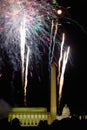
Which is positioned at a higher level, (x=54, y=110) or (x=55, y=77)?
(x=55, y=77)

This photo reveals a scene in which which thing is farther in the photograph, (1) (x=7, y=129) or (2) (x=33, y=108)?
(2) (x=33, y=108)

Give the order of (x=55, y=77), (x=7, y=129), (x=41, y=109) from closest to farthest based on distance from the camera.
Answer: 1. (x=7, y=129)
2. (x=55, y=77)
3. (x=41, y=109)

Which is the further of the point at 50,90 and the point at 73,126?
the point at 50,90

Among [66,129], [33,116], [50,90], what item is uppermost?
[66,129]

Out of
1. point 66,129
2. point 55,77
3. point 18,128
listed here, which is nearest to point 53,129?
point 66,129

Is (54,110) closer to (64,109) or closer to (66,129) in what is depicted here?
(64,109)

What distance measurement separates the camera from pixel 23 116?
76.8m

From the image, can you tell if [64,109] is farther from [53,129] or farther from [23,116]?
[53,129]

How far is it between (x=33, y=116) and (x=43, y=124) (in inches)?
2644

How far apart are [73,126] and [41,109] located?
6546 centimetres

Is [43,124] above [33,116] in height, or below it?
above

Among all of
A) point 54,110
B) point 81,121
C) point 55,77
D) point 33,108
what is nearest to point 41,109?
point 33,108

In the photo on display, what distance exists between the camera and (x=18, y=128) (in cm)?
1064

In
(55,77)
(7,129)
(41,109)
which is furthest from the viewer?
(41,109)
